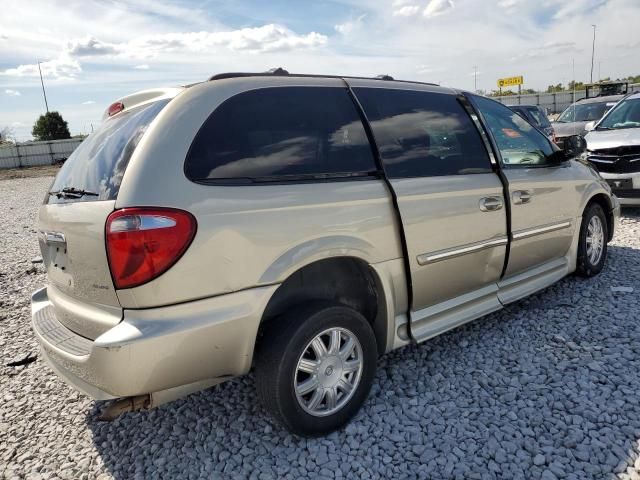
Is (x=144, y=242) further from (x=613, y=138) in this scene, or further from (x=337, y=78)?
(x=613, y=138)

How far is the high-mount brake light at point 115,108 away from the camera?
3.00m

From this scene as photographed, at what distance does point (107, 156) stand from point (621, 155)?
6.86 meters

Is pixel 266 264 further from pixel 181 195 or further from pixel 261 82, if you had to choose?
pixel 261 82

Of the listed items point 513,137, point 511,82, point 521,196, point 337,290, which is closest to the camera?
point 337,290

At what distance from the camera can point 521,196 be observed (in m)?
3.64

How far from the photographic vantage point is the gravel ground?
7.97 feet

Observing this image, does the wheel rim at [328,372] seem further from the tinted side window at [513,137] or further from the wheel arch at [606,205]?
the wheel arch at [606,205]

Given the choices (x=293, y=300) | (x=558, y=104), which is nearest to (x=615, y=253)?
(x=293, y=300)

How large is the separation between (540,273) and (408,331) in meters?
1.61

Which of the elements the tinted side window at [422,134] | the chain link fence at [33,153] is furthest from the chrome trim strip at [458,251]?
the chain link fence at [33,153]

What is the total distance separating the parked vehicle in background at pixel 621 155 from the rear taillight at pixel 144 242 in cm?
666

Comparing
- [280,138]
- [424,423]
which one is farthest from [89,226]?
[424,423]

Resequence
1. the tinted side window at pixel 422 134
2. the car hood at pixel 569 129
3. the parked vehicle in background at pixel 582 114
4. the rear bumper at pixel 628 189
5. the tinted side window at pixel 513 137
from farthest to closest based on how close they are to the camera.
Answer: the parked vehicle in background at pixel 582 114
the car hood at pixel 569 129
the rear bumper at pixel 628 189
the tinted side window at pixel 513 137
the tinted side window at pixel 422 134

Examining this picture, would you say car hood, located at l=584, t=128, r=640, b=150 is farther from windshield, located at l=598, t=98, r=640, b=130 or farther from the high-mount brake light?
the high-mount brake light
